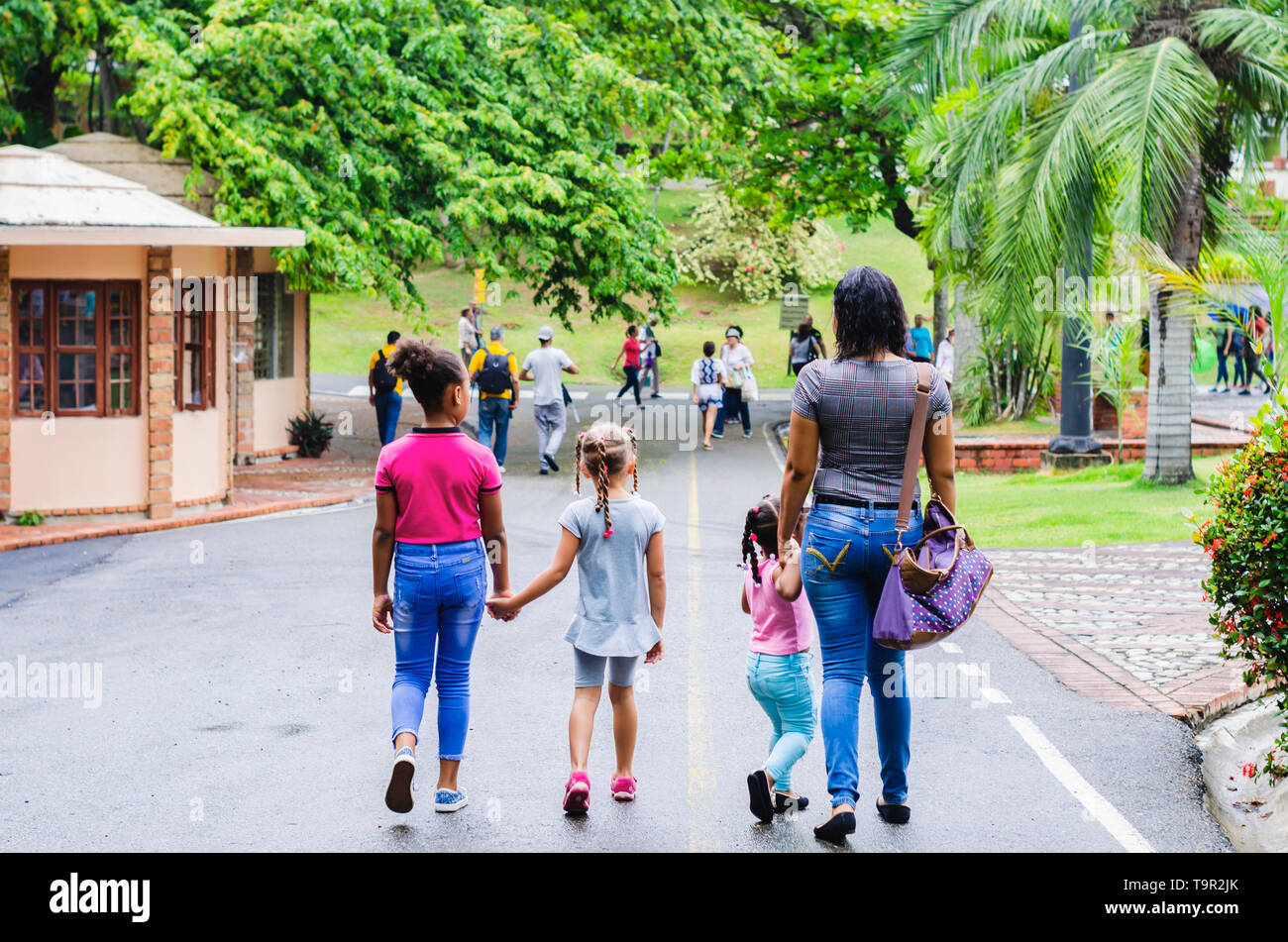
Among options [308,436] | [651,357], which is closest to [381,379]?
[308,436]

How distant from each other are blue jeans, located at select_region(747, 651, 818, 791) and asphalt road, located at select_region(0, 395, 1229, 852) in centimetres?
22

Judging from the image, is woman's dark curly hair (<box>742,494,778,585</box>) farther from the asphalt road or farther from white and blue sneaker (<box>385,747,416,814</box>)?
white and blue sneaker (<box>385,747,416,814</box>)

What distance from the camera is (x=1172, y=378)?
15828 millimetres

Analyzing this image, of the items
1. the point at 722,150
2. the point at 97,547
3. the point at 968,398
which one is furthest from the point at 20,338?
the point at 968,398

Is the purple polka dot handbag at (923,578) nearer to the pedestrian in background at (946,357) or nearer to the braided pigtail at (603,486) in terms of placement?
the braided pigtail at (603,486)

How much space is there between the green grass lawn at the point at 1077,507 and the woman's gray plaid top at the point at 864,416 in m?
7.31

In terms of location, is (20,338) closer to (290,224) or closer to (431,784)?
(290,224)

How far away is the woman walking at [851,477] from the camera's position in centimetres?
514

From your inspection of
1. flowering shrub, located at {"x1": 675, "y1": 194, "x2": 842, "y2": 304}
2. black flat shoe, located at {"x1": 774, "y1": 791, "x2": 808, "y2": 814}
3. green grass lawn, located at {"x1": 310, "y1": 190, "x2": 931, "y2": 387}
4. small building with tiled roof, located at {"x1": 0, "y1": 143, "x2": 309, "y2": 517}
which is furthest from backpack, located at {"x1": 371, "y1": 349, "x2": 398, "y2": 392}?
flowering shrub, located at {"x1": 675, "y1": 194, "x2": 842, "y2": 304}

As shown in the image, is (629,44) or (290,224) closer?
(290,224)

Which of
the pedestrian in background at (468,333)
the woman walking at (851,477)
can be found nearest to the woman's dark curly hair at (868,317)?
the woman walking at (851,477)

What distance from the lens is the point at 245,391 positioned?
19.5 meters

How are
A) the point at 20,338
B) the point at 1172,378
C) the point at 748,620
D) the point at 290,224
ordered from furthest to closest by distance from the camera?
the point at 290,224, the point at 1172,378, the point at 20,338, the point at 748,620

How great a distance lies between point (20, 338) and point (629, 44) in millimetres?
11780
